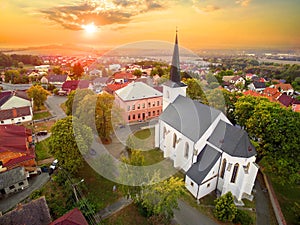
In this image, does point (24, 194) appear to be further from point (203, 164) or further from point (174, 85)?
point (174, 85)

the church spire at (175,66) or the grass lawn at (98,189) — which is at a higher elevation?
the church spire at (175,66)

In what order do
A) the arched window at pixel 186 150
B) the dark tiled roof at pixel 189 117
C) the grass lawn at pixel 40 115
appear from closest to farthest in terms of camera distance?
the dark tiled roof at pixel 189 117 → the arched window at pixel 186 150 → the grass lawn at pixel 40 115

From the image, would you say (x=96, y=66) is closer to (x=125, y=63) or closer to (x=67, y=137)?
(x=125, y=63)

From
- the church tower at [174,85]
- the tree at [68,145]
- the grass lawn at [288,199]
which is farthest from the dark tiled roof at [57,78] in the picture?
the grass lawn at [288,199]

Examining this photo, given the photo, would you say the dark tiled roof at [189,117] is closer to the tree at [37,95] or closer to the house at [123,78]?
the tree at [37,95]

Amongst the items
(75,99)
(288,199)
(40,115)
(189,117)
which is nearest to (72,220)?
(189,117)

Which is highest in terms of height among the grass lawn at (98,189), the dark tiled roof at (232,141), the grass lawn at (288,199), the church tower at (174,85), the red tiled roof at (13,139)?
the church tower at (174,85)

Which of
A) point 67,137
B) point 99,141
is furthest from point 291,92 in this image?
point 67,137

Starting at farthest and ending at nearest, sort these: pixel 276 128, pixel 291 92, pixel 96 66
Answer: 1. pixel 96 66
2. pixel 291 92
3. pixel 276 128
